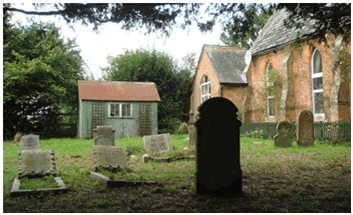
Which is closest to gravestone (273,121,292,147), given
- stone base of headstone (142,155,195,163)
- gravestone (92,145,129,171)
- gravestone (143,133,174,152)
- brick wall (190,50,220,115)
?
gravestone (143,133,174,152)

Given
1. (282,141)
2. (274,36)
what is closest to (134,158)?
(282,141)

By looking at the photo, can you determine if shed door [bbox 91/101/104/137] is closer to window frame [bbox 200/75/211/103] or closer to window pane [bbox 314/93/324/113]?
window frame [bbox 200/75/211/103]

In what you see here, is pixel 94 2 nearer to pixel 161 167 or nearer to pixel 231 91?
pixel 161 167

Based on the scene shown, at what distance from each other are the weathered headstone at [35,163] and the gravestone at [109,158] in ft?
3.11

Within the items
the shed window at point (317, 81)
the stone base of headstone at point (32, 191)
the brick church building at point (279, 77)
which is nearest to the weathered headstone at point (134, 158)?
the stone base of headstone at point (32, 191)

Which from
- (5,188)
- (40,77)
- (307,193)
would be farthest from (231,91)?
(5,188)

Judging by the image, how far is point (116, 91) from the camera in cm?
1847

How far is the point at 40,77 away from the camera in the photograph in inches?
604

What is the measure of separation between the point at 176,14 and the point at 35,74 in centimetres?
1137

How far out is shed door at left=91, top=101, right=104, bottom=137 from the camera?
17438 millimetres

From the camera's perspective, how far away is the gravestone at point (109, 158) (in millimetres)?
6504

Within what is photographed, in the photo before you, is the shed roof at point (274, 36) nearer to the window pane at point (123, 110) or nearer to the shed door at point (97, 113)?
the window pane at point (123, 110)

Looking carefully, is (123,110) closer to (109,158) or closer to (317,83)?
(317,83)

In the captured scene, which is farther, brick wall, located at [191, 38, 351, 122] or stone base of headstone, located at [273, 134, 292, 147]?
brick wall, located at [191, 38, 351, 122]
